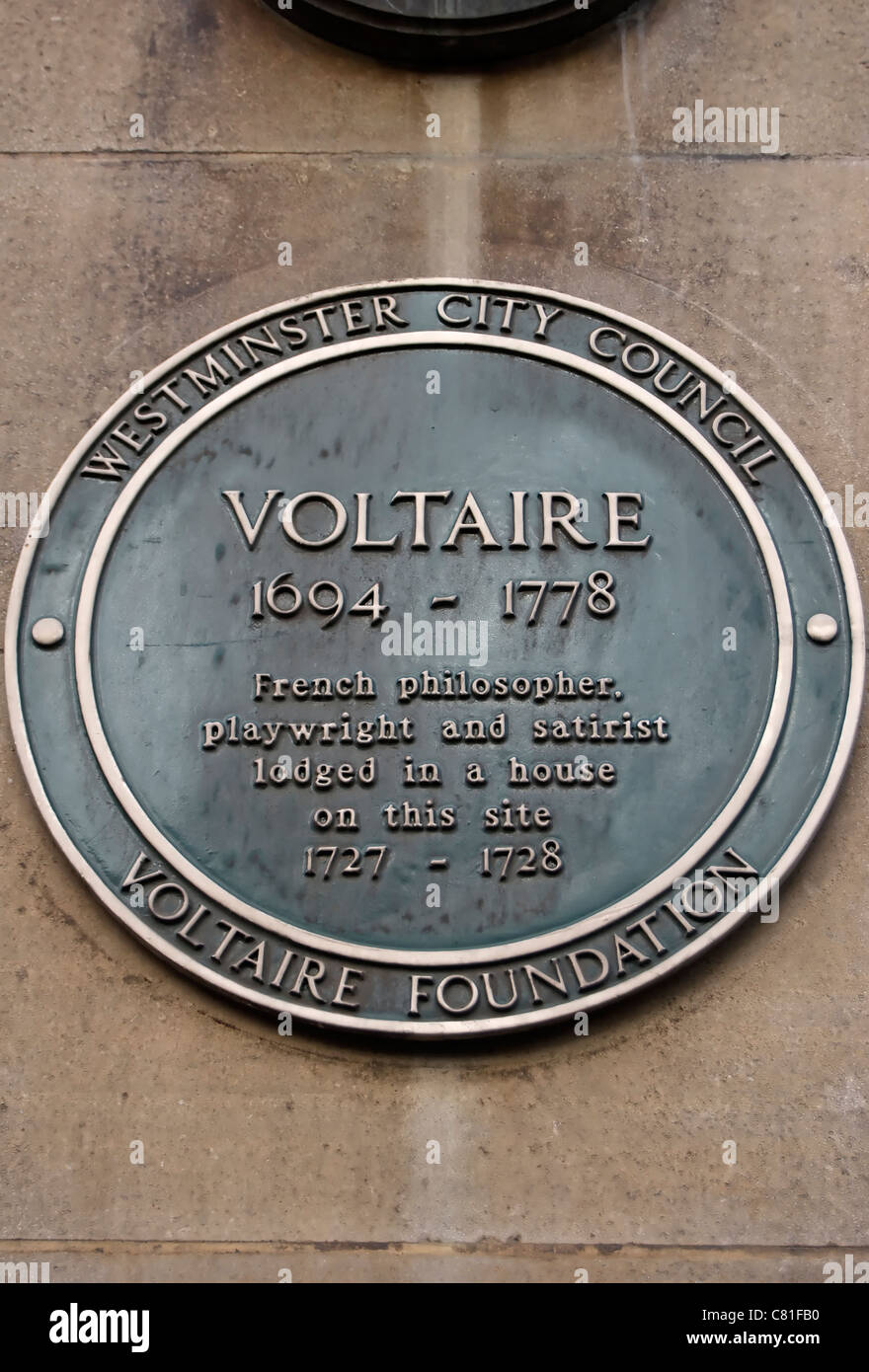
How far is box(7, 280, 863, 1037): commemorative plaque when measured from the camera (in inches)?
159

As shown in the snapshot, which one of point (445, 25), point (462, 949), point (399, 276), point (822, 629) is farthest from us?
point (445, 25)

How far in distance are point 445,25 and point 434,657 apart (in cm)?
196

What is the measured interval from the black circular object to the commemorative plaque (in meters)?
0.82

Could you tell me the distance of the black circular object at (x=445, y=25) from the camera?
4.82 m

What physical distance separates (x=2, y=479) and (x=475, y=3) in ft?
6.49

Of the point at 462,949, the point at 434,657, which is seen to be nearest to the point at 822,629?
the point at 434,657

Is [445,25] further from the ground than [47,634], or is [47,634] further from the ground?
[445,25]

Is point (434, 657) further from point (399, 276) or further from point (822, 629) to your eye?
point (399, 276)

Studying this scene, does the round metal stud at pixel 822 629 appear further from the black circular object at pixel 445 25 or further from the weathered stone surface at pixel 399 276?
the black circular object at pixel 445 25

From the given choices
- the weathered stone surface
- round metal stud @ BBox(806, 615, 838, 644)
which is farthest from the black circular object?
round metal stud @ BBox(806, 615, 838, 644)

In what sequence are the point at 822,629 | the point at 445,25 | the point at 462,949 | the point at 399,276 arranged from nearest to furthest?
the point at 462,949 < the point at 822,629 < the point at 399,276 < the point at 445,25

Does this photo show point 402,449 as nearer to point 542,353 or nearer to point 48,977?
point 542,353

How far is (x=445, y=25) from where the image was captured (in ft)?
15.8

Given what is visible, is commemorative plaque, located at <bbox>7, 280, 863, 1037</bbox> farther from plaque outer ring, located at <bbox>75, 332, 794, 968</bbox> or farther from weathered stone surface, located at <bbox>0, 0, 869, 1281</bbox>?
weathered stone surface, located at <bbox>0, 0, 869, 1281</bbox>
